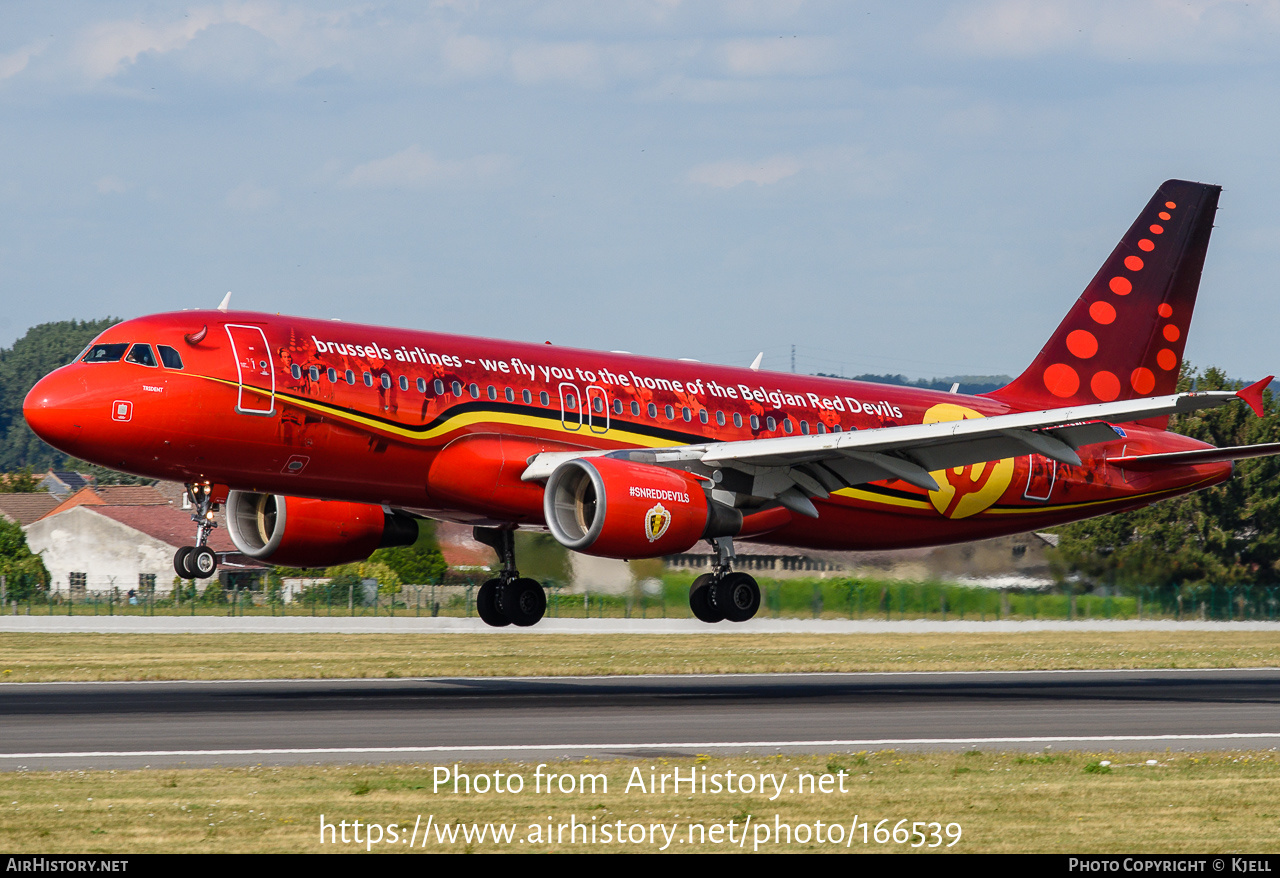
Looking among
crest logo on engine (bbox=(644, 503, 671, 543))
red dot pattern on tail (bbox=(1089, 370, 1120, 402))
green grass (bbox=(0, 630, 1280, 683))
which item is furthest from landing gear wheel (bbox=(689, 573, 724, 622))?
red dot pattern on tail (bbox=(1089, 370, 1120, 402))

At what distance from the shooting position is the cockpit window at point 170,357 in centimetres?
2752

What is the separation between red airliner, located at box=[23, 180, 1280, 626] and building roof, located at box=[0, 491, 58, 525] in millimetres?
75368

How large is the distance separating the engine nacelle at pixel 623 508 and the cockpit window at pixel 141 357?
750 centimetres

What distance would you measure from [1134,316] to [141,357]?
24.9m

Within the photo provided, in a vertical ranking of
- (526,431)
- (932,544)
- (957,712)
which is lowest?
(957,712)

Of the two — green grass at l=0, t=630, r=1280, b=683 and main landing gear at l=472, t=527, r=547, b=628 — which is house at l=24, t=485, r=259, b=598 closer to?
green grass at l=0, t=630, r=1280, b=683

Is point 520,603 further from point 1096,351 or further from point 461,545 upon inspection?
point 1096,351

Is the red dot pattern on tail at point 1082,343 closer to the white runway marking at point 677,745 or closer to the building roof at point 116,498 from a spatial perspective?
the white runway marking at point 677,745

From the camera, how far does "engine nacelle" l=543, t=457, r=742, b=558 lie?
2900cm

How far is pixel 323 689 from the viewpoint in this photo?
32281 mm

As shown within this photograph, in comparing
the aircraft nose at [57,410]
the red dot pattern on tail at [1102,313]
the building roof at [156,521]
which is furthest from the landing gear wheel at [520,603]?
the building roof at [156,521]
